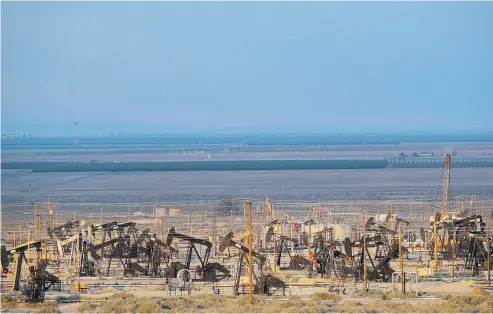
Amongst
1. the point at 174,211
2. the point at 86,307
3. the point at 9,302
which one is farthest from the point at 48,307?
the point at 174,211

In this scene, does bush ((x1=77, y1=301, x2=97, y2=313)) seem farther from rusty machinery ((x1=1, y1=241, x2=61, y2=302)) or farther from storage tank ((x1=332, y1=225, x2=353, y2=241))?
storage tank ((x1=332, y1=225, x2=353, y2=241))

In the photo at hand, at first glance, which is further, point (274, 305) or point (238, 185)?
point (238, 185)

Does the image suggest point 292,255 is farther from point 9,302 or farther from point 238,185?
point 238,185

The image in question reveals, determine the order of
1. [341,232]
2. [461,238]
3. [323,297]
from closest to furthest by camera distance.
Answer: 1. [323,297]
2. [461,238]
3. [341,232]

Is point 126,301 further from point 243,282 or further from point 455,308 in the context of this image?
point 455,308

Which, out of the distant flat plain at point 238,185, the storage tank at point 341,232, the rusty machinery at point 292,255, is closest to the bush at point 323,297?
the rusty machinery at point 292,255

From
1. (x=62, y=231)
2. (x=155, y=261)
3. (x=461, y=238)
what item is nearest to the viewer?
(x=155, y=261)

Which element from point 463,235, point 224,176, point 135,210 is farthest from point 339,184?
point 463,235

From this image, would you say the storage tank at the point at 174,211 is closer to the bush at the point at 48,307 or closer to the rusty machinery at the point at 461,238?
Answer: the rusty machinery at the point at 461,238
